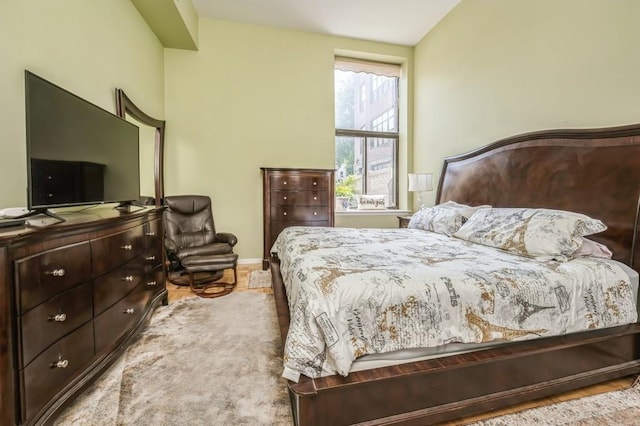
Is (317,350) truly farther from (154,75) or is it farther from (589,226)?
(154,75)

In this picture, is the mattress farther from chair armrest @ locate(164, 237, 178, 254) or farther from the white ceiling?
the white ceiling

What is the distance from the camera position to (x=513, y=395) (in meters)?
1.44

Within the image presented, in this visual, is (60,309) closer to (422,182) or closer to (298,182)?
(298,182)

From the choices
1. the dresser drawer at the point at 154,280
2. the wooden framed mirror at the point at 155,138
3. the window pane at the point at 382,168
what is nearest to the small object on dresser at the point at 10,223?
the dresser drawer at the point at 154,280

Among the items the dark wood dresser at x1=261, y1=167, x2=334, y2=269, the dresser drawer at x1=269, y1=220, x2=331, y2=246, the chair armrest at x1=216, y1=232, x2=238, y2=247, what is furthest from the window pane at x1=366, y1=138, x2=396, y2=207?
the chair armrest at x1=216, y1=232, x2=238, y2=247

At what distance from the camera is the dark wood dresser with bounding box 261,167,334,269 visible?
397cm

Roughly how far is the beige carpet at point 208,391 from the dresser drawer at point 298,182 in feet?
6.95

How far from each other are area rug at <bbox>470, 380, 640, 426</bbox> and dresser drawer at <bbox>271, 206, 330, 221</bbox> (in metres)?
3.02

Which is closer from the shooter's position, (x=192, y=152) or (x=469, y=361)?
(x=469, y=361)

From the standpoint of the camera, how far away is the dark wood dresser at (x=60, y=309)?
3.51 feet

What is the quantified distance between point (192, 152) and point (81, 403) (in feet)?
10.8

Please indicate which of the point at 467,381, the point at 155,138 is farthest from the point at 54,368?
the point at 155,138

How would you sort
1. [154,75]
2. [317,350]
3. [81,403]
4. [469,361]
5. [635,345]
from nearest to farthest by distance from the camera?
[317,350]
[469,361]
[81,403]
[635,345]
[154,75]

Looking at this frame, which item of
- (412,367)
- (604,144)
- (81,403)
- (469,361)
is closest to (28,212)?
(81,403)
